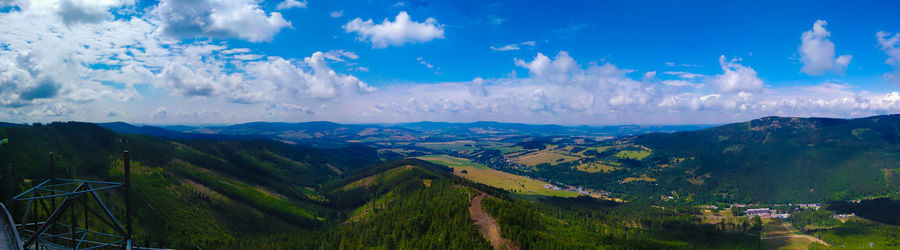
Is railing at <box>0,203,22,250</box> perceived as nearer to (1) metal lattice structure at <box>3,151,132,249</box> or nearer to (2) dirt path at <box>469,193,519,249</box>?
(1) metal lattice structure at <box>3,151,132,249</box>

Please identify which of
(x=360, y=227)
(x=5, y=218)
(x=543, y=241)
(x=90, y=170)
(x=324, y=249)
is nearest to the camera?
(x=5, y=218)

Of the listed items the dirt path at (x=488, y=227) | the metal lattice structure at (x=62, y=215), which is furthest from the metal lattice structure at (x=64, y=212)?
the dirt path at (x=488, y=227)

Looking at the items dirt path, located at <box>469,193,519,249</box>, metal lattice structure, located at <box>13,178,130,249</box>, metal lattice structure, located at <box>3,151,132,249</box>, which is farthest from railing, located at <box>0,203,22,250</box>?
dirt path, located at <box>469,193,519,249</box>

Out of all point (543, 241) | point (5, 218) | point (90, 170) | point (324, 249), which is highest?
point (5, 218)

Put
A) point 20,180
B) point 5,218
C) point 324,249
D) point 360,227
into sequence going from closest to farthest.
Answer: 1. point 5,218
2. point 20,180
3. point 324,249
4. point 360,227

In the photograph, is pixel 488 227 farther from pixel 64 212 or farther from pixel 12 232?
pixel 12 232

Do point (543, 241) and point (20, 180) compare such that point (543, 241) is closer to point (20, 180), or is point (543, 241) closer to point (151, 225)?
point (151, 225)

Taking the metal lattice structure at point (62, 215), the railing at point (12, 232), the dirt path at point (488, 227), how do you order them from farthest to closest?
the dirt path at point (488, 227) < the metal lattice structure at point (62, 215) < the railing at point (12, 232)

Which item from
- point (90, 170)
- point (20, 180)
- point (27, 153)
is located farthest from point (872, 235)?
point (27, 153)

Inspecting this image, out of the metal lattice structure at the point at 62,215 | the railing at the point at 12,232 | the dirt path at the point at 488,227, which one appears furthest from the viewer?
the dirt path at the point at 488,227

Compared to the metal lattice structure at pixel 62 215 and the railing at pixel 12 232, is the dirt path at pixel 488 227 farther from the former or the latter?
the railing at pixel 12 232
